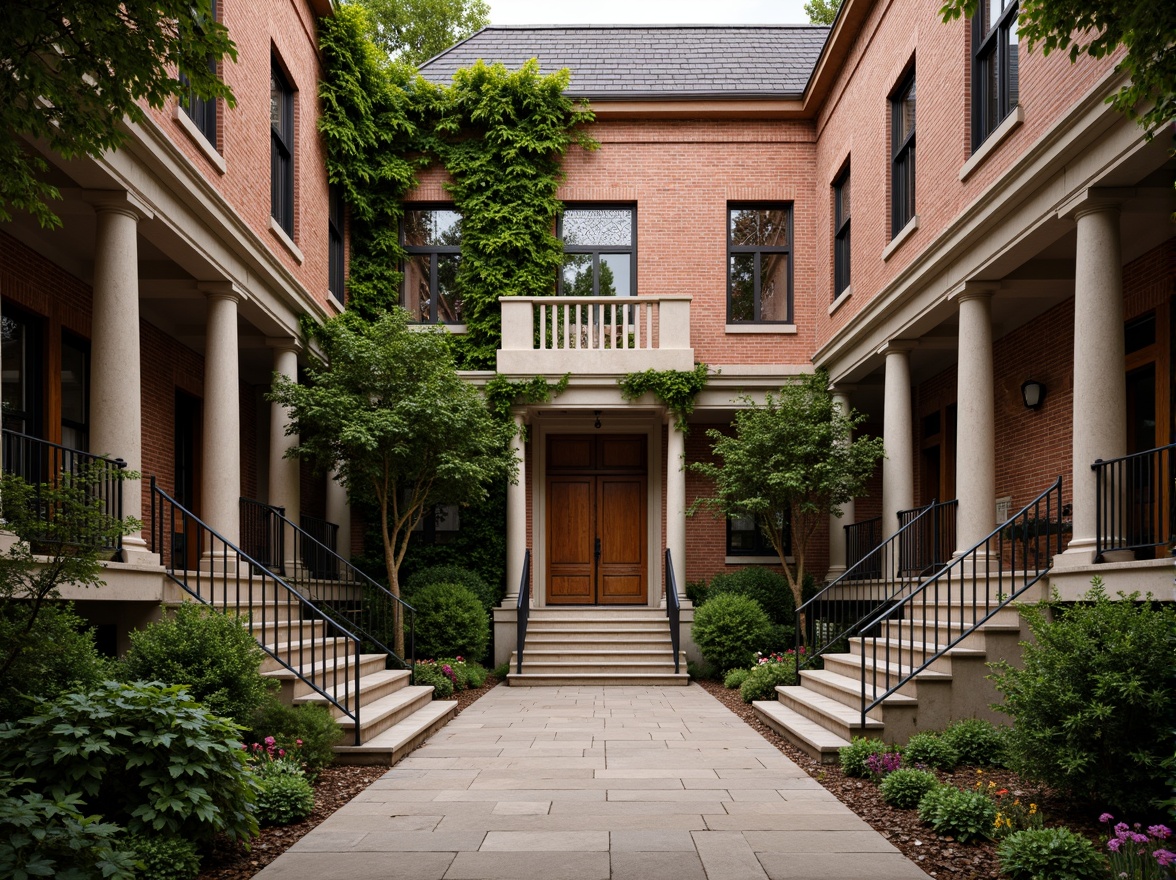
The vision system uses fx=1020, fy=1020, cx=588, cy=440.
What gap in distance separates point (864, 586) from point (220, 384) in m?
9.20

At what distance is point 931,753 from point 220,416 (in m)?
8.29

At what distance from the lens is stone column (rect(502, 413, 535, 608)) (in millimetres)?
16297

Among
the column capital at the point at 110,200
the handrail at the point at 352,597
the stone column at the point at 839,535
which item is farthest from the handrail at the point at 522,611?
the column capital at the point at 110,200

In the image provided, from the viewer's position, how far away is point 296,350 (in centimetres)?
1449

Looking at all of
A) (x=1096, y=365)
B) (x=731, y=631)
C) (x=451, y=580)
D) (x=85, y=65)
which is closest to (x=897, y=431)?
(x=731, y=631)

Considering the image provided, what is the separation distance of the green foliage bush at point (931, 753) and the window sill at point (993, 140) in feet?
19.5

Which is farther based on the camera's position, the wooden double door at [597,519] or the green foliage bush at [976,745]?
the wooden double door at [597,519]

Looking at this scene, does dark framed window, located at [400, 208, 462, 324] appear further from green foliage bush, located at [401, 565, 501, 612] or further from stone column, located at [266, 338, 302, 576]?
green foliage bush, located at [401, 565, 501, 612]

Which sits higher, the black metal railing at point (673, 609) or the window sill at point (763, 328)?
the window sill at point (763, 328)

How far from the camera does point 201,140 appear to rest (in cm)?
1072

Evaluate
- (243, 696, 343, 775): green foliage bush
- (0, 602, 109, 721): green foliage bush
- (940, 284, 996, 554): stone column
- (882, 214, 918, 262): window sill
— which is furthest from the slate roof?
(0, 602, 109, 721): green foliage bush

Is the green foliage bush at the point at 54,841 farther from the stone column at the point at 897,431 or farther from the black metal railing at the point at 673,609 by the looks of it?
the stone column at the point at 897,431

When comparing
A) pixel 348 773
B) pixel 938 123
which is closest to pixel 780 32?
pixel 938 123

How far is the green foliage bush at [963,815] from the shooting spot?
593 cm
